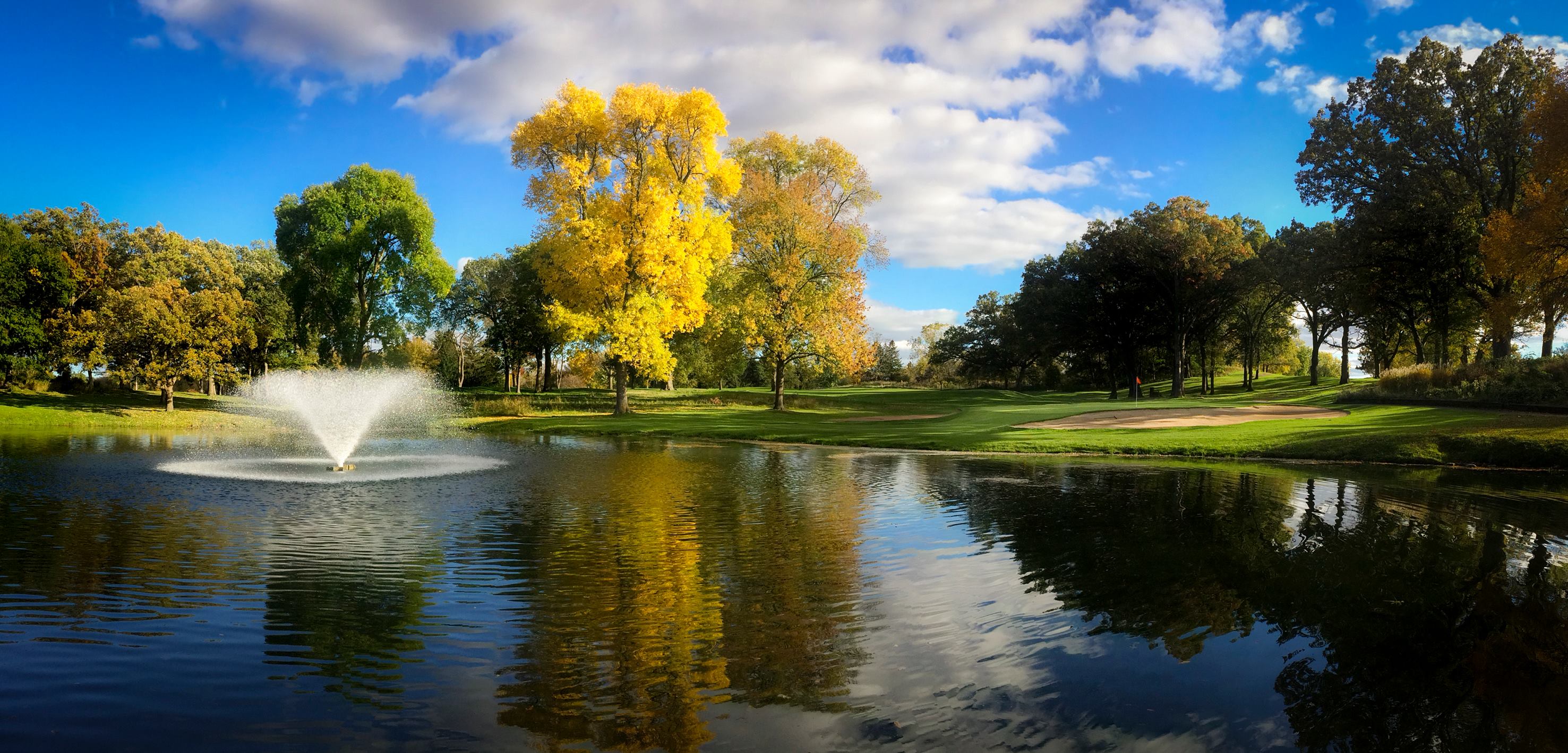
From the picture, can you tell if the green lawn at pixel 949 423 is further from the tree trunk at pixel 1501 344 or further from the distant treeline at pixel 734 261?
the tree trunk at pixel 1501 344

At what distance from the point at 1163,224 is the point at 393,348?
52.6 m

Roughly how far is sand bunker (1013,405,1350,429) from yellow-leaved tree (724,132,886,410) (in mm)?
12815

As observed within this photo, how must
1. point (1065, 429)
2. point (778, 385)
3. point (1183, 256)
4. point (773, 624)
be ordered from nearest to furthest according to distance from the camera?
point (773, 624)
point (1065, 429)
point (778, 385)
point (1183, 256)

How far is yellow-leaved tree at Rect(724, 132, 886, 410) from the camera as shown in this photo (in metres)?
40.9

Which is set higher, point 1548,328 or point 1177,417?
point 1548,328

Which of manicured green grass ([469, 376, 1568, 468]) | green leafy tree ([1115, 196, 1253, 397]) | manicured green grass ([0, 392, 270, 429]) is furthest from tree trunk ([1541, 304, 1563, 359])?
manicured green grass ([0, 392, 270, 429])

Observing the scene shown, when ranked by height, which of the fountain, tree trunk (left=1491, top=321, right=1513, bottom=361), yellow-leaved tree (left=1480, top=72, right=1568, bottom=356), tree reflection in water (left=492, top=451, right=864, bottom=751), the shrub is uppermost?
yellow-leaved tree (left=1480, top=72, right=1568, bottom=356)

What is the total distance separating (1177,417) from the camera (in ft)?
99.1

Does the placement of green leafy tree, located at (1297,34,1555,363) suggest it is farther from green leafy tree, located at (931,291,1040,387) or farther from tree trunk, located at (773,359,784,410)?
green leafy tree, located at (931,291,1040,387)

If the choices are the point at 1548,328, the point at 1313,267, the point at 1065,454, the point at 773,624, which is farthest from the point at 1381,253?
the point at 773,624

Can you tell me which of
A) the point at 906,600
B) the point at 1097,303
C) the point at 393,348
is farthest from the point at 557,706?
the point at 1097,303

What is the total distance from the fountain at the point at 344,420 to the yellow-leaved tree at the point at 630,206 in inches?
365

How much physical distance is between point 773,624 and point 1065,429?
2358 cm

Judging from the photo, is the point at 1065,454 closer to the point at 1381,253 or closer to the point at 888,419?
the point at 888,419
